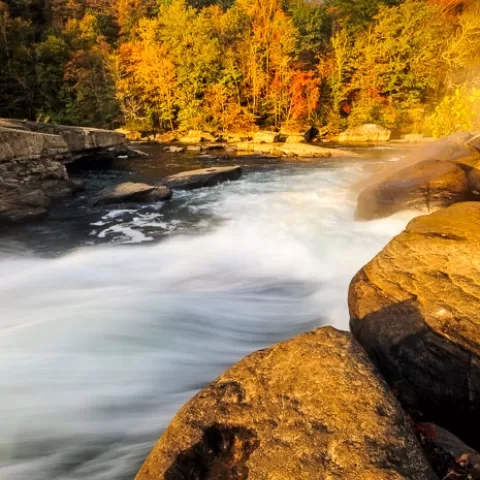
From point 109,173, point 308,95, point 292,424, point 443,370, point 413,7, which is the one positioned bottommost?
point 109,173

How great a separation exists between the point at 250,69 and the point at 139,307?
30283mm

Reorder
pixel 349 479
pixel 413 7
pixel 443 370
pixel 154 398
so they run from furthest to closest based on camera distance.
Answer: pixel 413 7 → pixel 154 398 → pixel 443 370 → pixel 349 479

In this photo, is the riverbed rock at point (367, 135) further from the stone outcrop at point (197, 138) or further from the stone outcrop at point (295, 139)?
the stone outcrop at point (197, 138)

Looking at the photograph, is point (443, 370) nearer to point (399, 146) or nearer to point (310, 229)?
point (310, 229)

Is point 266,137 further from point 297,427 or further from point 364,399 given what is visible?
point 297,427

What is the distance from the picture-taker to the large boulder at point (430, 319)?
3029 mm

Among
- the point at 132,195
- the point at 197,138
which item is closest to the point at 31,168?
the point at 132,195

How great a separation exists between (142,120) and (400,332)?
33.8 metres

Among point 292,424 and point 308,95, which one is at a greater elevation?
point 308,95

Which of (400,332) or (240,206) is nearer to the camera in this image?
(400,332)

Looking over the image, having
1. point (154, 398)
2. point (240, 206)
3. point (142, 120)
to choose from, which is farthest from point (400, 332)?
point (142, 120)

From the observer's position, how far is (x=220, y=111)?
1267 inches

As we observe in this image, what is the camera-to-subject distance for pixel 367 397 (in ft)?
7.07

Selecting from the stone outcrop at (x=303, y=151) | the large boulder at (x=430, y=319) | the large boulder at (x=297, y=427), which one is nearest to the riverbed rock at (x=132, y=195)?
the large boulder at (x=430, y=319)
